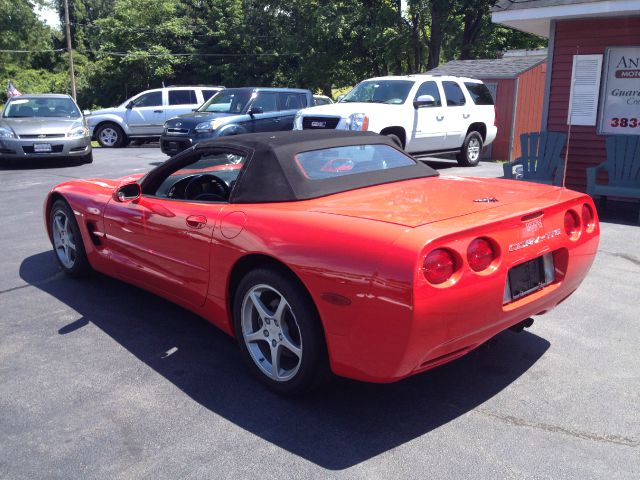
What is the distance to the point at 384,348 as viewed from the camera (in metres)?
2.80

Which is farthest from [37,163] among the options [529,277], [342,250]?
[529,277]

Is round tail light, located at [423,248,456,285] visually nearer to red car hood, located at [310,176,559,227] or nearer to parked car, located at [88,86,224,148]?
red car hood, located at [310,176,559,227]

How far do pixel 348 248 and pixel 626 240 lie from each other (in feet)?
17.3

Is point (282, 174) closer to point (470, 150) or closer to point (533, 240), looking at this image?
point (533, 240)

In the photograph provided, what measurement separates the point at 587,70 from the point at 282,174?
7564 mm

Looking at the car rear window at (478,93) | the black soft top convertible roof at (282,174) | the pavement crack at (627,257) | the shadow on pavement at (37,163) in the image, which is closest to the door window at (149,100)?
the shadow on pavement at (37,163)

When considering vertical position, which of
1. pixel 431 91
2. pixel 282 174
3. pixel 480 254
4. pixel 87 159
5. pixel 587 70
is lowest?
pixel 87 159

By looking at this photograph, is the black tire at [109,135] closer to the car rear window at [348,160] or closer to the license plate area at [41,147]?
the license plate area at [41,147]

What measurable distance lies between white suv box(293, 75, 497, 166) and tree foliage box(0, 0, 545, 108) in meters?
15.5

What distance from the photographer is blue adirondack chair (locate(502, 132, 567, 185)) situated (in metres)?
9.27

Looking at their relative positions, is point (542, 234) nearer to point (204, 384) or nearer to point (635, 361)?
point (635, 361)

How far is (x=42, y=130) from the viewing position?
13633mm

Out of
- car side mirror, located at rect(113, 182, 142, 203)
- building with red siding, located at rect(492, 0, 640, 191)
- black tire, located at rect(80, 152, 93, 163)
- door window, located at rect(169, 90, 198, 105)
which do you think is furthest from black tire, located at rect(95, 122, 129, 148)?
car side mirror, located at rect(113, 182, 142, 203)

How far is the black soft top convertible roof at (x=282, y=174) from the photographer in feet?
11.9
